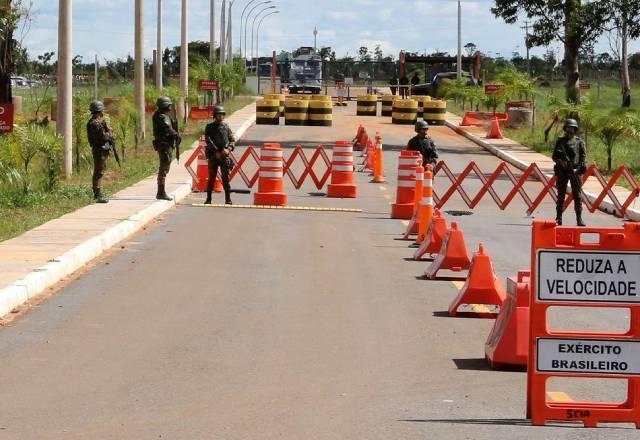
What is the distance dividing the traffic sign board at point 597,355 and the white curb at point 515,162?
16783mm

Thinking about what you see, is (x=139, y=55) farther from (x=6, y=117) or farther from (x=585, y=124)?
(x=6, y=117)

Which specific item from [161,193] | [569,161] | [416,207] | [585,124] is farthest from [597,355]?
[585,124]

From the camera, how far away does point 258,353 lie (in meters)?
10.5

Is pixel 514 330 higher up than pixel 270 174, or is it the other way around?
pixel 270 174

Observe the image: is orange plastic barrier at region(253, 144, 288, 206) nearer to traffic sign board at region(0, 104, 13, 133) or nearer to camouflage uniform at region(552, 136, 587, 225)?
camouflage uniform at region(552, 136, 587, 225)

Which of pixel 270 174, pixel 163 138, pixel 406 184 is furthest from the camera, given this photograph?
pixel 270 174

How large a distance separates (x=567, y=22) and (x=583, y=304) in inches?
1462

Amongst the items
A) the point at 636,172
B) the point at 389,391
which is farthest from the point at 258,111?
the point at 389,391

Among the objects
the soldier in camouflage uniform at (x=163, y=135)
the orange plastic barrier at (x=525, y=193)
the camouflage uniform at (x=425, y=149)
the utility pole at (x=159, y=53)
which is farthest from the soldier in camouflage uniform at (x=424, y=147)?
the utility pole at (x=159, y=53)

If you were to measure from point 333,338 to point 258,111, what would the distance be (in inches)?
1888

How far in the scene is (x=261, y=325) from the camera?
11922mm

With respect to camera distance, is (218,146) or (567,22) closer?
(218,146)

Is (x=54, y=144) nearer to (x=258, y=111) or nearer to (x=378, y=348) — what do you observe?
(x=378, y=348)

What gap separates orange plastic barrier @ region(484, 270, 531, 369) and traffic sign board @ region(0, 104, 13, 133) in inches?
484
